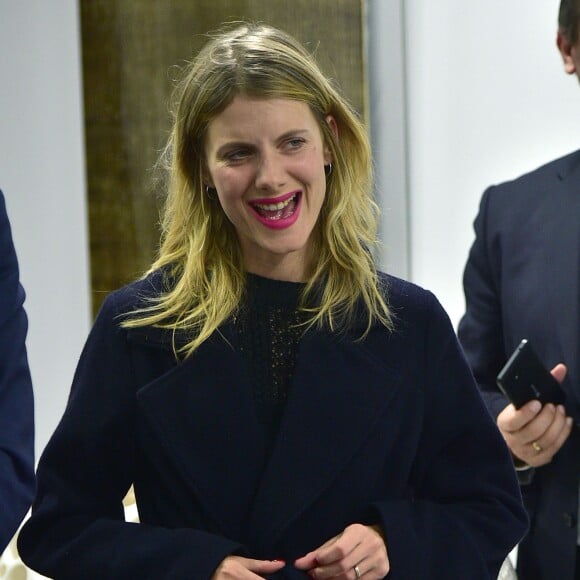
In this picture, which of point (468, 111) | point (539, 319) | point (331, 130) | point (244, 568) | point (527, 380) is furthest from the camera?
point (468, 111)

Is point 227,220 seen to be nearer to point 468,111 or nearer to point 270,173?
point 270,173

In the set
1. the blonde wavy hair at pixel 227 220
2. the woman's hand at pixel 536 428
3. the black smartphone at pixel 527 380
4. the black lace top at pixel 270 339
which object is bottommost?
the woman's hand at pixel 536 428

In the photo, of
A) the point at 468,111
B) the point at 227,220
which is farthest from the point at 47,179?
the point at 227,220

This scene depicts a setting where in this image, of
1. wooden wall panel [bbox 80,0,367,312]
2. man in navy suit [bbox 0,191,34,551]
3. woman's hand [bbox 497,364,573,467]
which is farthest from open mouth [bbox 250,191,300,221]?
wooden wall panel [bbox 80,0,367,312]

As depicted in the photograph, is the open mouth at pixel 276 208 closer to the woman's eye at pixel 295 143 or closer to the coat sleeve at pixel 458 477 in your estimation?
the woman's eye at pixel 295 143

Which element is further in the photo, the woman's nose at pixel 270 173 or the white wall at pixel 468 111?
the white wall at pixel 468 111

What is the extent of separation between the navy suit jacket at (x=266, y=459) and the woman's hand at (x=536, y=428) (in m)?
0.50

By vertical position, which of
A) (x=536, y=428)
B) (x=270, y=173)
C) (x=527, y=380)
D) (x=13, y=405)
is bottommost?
(x=536, y=428)

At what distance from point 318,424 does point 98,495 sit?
35 centimetres

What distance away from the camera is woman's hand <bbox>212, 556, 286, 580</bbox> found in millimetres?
1672

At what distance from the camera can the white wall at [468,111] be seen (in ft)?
12.5

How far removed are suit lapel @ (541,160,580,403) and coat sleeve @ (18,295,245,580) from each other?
1024 millimetres

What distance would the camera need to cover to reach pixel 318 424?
180 cm

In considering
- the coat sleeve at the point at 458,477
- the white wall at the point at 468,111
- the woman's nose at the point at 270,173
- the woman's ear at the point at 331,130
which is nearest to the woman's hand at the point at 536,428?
the coat sleeve at the point at 458,477
